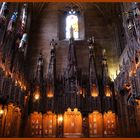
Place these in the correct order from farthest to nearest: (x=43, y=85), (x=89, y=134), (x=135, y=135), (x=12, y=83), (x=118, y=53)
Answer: (x=118, y=53), (x=43, y=85), (x=89, y=134), (x=135, y=135), (x=12, y=83)

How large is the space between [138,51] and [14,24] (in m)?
10.5

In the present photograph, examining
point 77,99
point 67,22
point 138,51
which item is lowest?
point 77,99

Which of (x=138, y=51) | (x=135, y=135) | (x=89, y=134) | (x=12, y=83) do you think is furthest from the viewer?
(x=89, y=134)

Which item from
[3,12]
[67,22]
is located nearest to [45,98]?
[3,12]

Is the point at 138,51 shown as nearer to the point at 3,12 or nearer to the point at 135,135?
the point at 135,135

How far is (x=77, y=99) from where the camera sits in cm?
2012

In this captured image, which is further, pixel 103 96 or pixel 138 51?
pixel 103 96

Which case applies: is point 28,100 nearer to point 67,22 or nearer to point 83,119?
point 83,119

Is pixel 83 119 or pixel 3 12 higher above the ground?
pixel 3 12

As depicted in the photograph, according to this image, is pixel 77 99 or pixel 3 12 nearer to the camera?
pixel 3 12

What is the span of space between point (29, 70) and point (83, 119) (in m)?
8.08

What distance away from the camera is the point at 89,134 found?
64.0 feet

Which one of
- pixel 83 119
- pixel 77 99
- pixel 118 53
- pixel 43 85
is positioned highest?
pixel 118 53

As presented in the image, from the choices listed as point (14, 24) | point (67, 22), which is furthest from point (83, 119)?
point (67, 22)
